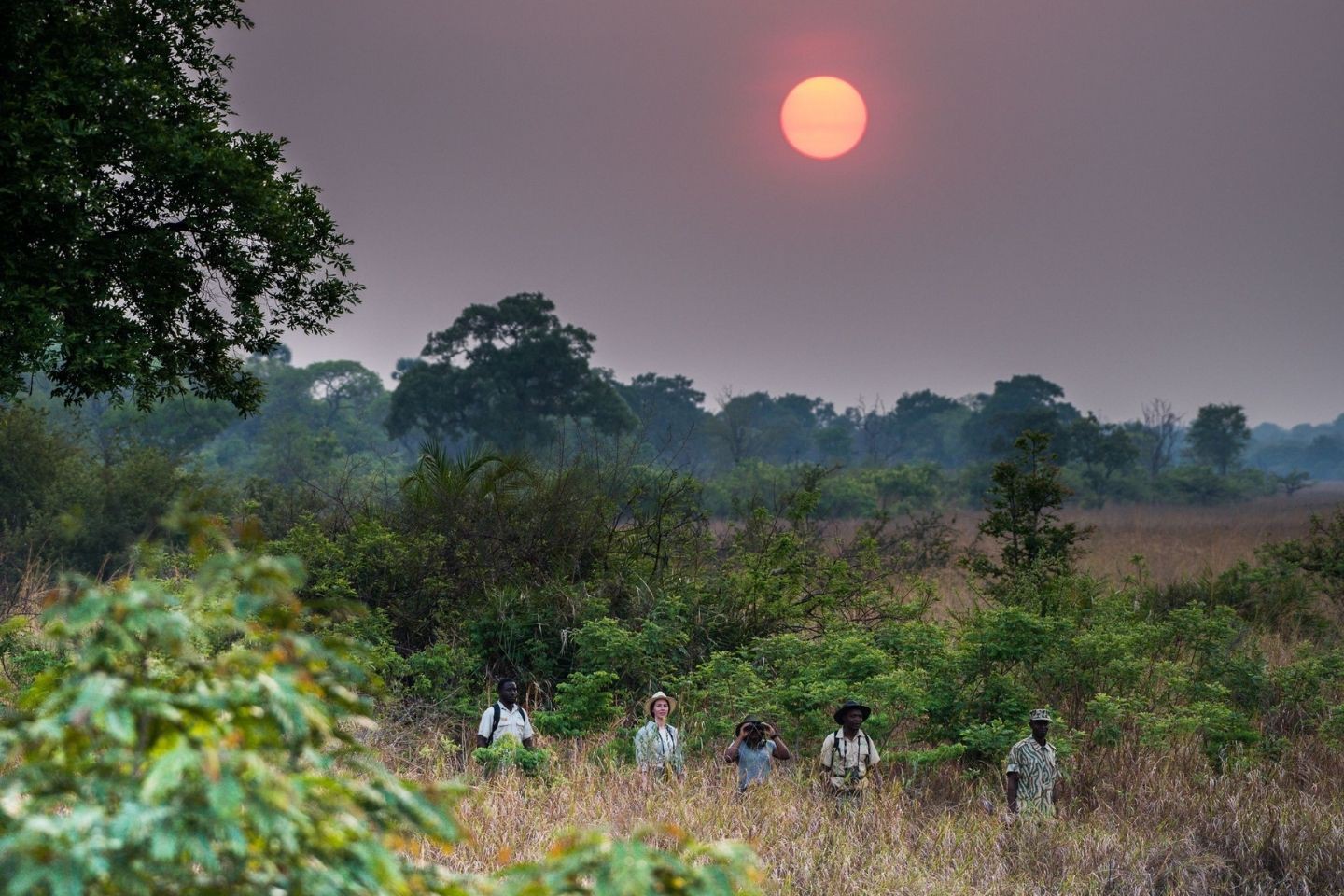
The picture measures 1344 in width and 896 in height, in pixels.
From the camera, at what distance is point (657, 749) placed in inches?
342

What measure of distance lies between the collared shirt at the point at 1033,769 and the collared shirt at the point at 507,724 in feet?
12.9

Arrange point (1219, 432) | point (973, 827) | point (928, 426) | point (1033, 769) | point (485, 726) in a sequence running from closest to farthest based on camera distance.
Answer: point (973, 827)
point (1033, 769)
point (485, 726)
point (1219, 432)
point (928, 426)

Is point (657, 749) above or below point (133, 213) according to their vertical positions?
below

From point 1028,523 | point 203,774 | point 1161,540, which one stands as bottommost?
point 1161,540

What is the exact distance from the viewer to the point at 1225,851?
7.23 metres

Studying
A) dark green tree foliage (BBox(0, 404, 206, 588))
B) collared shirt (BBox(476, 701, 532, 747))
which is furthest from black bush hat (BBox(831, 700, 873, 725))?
dark green tree foliage (BBox(0, 404, 206, 588))

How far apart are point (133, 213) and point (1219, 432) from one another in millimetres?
92571

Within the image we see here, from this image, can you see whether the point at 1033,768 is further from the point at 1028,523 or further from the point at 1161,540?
the point at 1161,540

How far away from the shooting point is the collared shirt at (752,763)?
8.50 m

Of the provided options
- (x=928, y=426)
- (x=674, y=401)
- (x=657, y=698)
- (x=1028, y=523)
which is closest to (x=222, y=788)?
(x=657, y=698)

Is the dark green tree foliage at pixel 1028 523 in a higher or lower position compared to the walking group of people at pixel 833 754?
higher

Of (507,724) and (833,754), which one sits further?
(507,724)

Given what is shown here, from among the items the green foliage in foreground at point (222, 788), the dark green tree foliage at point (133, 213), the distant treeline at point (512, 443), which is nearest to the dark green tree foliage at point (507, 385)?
the distant treeline at point (512, 443)

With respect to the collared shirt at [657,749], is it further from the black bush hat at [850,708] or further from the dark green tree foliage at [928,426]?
the dark green tree foliage at [928,426]
